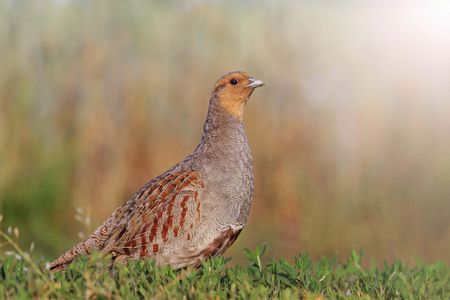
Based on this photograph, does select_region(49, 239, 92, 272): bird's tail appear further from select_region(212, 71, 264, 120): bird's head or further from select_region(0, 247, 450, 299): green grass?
select_region(212, 71, 264, 120): bird's head

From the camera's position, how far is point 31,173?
8.27 meters

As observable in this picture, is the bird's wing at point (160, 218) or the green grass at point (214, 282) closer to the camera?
the green grass at point (214, 282)

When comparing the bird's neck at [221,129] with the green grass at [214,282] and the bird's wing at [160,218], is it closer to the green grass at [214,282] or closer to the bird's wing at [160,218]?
the bird's wing at [160,218]

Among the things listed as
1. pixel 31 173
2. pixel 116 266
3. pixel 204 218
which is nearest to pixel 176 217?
pixel 204 218

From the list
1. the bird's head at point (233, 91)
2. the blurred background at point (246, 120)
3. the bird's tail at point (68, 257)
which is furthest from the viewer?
the blurred background at point (246, 120)

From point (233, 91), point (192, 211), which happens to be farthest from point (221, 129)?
point (192, 211)

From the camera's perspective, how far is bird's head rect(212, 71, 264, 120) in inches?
211

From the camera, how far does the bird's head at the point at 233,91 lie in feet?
17.6

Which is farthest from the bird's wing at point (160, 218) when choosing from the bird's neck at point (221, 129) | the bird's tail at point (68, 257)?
the bird's neck at point (221, 129)

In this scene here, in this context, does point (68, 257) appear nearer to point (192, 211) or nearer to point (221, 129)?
point (192, 211)

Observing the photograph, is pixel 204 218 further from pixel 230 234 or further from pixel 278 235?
pixel 278 235

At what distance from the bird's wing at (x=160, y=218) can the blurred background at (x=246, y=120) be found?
9.34 ft

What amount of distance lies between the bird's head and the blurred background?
2707 mm

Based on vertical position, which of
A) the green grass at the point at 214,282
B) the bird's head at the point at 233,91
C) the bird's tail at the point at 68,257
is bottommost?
the bird's tail at the point at 68,257
